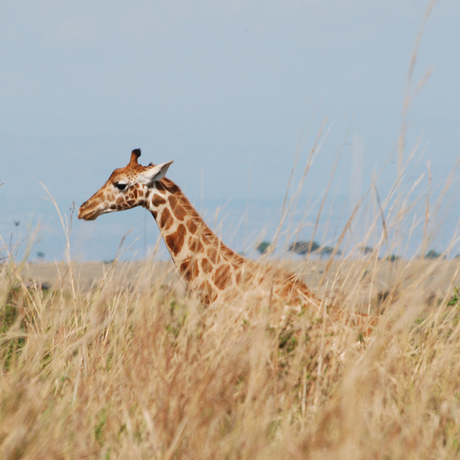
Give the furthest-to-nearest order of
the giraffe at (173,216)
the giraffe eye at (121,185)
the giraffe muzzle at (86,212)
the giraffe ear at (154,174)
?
the giraffe muzzle at (86,212), the giraffe eye at (121,185), the giraffe ear at (154,174), the giraffe at (173,216)

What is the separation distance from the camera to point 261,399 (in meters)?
2.69

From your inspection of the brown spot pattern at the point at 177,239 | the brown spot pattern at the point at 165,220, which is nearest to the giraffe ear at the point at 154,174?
the brown spot pattern at the point at 165,220

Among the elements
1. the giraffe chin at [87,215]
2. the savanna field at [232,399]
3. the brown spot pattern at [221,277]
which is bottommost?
the savanna field at [232,399]

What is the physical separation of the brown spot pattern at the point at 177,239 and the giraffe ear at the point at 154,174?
1.70 ft

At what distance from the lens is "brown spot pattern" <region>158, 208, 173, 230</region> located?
561 centimetres

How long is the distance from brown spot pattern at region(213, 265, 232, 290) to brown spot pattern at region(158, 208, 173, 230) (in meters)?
0.73

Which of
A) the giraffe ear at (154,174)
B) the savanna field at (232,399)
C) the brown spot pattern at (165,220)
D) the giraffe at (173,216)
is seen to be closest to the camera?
the savanna field at (232,399)

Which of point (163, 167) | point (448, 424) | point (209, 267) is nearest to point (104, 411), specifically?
point (448, 424)

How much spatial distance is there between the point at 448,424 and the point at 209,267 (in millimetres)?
2746

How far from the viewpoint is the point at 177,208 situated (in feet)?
18.3

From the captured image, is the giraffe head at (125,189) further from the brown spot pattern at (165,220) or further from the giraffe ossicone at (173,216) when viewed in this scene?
the brown spot pattern at (165,220)

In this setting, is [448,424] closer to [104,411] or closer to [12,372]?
[104,411]

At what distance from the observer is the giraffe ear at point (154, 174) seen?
549cm

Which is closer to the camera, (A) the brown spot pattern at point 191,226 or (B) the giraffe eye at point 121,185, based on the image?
(A) the brown spot pattern at point 191,226
